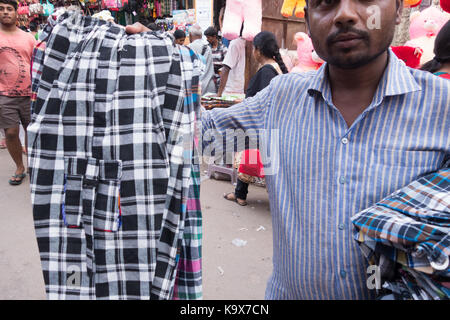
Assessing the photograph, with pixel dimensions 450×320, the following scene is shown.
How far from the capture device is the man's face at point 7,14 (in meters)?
3.75

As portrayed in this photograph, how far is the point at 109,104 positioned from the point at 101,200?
0.91ft

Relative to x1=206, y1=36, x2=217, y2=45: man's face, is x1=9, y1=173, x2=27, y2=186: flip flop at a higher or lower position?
lower

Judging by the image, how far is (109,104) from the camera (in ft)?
3.09

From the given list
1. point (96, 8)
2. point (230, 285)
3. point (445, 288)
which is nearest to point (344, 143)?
point (445, 288)

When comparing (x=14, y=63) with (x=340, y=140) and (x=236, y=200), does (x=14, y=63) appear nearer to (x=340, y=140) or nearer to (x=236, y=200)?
(x=236, y=200)

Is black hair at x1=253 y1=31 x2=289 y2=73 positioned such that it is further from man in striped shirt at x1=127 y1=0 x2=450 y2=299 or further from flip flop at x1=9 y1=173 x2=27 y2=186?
flip flop at x1=9 y1=173 x2=27 y2=186

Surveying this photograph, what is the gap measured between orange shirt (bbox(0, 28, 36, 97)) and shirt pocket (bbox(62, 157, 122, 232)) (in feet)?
12.2

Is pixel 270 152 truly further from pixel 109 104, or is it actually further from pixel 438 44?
pixel 438 44

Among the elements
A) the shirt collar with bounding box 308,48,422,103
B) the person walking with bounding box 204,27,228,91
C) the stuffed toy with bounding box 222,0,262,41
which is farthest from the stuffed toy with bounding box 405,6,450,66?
the person walking with bounding box 204,27,228,91

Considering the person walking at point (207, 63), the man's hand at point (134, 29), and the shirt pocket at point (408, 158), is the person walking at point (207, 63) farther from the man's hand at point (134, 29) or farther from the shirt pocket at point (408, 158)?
the shirt pocket at point (408, 158)

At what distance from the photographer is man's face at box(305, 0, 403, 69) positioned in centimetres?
91

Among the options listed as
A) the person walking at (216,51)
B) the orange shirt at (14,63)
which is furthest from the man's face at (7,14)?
the person walking at (216,51)

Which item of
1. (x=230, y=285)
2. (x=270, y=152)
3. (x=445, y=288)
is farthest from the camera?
(x=230, y=285)

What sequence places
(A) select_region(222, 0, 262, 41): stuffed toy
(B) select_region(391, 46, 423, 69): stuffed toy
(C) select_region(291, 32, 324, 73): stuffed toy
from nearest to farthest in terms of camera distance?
(B) select_region(391, 46, 423, 69): stuffed toy, (C) select_region(291, 32, 324, 73): stuffed toy, (A) select_region(222, 0, 262, 41): stuffed toy
